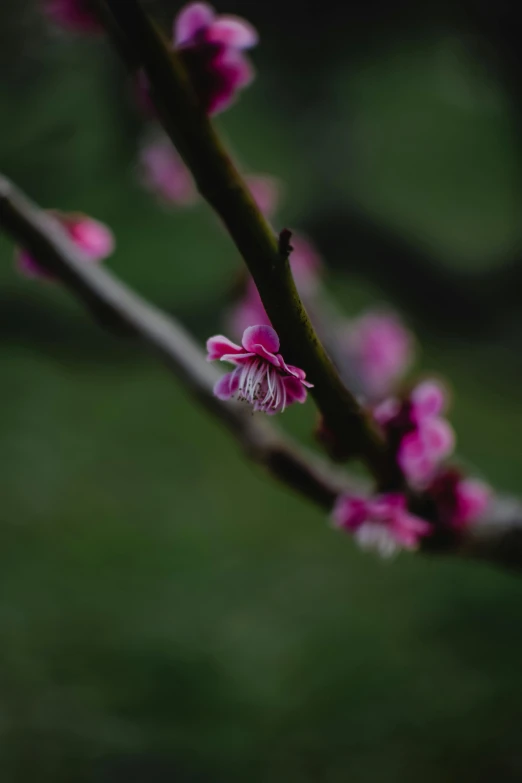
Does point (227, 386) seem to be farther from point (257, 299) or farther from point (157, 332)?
point (257, 299)

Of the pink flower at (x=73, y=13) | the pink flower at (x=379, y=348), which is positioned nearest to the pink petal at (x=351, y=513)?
the pink flower at (x=73, y=13)

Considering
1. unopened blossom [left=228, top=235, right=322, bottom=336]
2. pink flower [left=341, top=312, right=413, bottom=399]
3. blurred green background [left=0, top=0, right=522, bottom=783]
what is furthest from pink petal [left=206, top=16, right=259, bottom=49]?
pink flower [left=341, top=312, right=413, bottom=399]

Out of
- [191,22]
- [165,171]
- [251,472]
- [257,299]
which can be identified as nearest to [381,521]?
[191,22]

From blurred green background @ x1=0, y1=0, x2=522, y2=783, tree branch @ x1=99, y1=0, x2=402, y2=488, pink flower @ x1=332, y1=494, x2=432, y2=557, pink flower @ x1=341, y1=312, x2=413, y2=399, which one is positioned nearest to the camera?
tree branch @ x1=99, y1=0, x2=402, y2=488

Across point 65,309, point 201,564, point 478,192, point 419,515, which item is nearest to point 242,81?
point 419,515

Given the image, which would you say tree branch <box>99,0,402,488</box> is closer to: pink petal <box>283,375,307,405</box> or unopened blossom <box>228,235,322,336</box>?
pink petal <box>283,375,307,405</box>

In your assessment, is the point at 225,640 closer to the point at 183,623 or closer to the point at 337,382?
the point at 183,623
